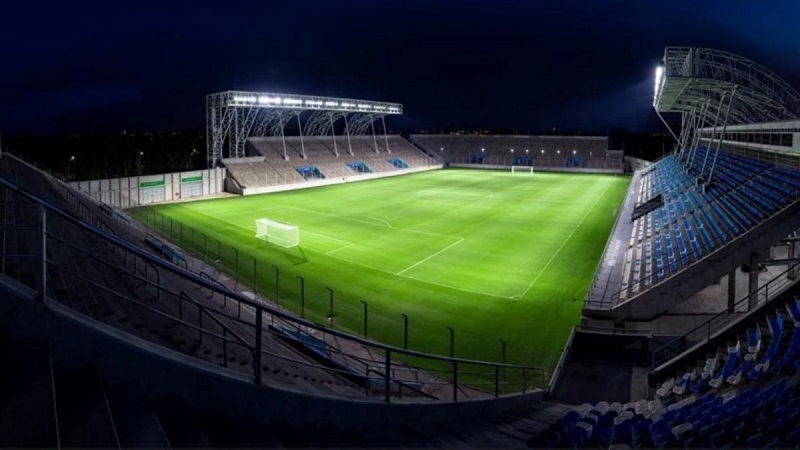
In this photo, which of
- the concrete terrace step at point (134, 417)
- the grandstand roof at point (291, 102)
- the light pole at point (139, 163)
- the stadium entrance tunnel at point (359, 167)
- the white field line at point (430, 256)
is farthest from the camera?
the light pole at point (139, 163)

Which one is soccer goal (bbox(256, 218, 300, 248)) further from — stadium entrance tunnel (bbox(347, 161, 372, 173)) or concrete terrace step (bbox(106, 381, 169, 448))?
Result: stadium entrance tunnel (bbox(347, 161, 372, 173))

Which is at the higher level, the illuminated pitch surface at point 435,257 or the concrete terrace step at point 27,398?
the concrete terrace step at point 27,398

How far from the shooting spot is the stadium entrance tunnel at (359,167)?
72.4m

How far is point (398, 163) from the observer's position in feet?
269

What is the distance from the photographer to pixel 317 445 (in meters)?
5.30

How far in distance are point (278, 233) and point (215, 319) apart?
2400 centimetres

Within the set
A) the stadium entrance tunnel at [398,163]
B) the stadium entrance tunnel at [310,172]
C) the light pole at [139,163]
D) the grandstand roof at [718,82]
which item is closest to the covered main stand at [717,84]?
the grandstand roof at [718,82]

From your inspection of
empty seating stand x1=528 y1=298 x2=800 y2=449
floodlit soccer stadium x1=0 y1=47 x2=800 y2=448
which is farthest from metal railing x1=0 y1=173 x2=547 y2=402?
empty seating stand x1=528 y1=298 x2=800 y2=449

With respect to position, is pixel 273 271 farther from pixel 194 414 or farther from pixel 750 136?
pixel 750 136

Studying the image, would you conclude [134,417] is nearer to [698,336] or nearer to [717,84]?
[698,336]

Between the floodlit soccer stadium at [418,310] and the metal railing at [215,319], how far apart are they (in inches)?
2.9

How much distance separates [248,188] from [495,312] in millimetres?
38758

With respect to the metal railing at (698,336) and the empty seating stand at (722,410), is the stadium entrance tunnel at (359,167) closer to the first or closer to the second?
the metal railing at (698,336)

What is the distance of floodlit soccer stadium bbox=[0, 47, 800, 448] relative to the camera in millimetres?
4711
